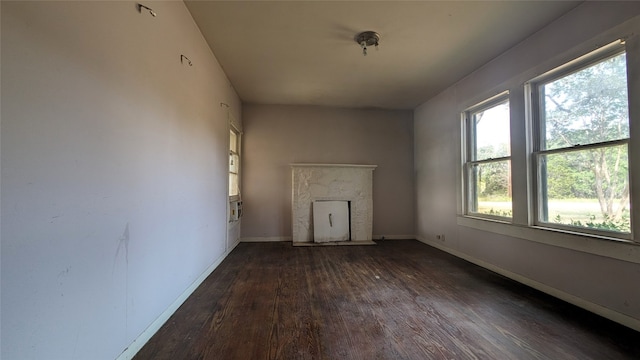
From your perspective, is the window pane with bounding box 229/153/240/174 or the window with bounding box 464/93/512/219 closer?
the window with bounding box 464/93/512/219

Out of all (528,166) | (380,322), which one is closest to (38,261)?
(380,322)

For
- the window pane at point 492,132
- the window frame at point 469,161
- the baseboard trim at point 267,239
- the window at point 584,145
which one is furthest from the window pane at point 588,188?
the baseboard trim at point 267,239

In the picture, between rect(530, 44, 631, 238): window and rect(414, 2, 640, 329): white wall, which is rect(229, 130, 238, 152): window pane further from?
rect(530, 44, 631, 238): window

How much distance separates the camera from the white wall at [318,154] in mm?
5082

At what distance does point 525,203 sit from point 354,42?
2612 mm

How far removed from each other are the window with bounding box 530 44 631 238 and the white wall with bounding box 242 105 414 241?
275 centimetres

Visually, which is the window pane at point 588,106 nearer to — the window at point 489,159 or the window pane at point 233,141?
the window at point 489,159

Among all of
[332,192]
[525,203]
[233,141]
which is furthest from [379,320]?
[233,141]

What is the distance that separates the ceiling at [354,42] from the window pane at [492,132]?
2.15ft

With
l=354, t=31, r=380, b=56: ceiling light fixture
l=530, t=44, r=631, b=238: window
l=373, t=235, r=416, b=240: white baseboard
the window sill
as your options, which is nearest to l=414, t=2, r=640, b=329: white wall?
the window sill

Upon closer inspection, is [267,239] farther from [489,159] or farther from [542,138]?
[542,138]

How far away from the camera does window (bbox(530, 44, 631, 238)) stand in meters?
2.10

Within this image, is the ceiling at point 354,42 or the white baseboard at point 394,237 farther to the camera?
the white baseboard at point 394,237

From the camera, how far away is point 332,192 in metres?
5.11
